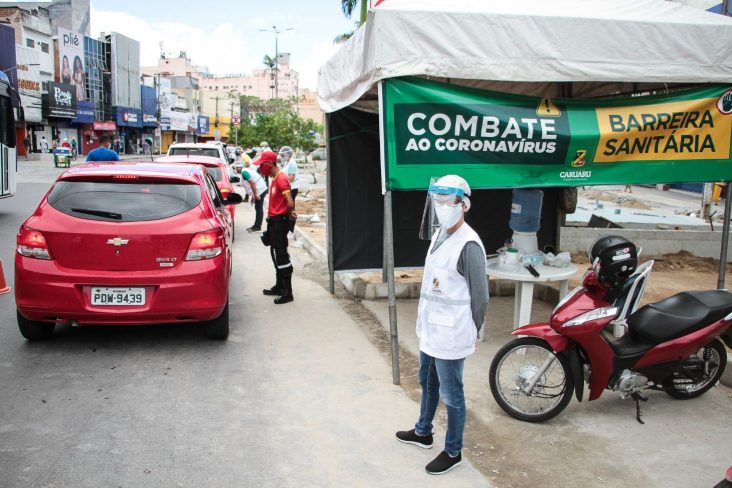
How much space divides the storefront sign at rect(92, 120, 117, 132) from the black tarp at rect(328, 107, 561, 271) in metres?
55.1

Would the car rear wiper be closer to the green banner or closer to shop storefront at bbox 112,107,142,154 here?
the green banner

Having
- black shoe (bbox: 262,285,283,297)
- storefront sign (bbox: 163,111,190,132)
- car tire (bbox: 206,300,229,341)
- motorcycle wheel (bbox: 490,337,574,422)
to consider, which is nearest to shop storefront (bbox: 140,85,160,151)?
storefront sign (bbox: 163,111,190,132)

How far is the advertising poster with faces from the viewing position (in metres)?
52.6

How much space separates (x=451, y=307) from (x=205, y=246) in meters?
2.82

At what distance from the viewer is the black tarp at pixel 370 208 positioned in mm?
7613

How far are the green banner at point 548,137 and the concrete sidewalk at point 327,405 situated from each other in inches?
67.2

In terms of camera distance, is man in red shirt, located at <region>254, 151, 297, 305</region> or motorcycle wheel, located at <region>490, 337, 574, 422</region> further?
man in red shirt, located at <region>254, 151, 297, 305</region>

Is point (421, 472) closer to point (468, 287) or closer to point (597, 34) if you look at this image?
point (468, 287)

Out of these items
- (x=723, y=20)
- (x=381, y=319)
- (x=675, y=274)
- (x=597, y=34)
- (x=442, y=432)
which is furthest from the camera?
(x=675, y=274)

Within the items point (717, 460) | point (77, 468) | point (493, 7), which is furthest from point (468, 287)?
point (493, 7)

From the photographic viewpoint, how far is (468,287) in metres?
3.48

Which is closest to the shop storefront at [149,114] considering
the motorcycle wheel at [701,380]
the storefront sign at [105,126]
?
the storefront sign at [105,126]

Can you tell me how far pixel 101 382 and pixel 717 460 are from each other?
447 centimetres

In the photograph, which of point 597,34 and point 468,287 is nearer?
point 468,287
